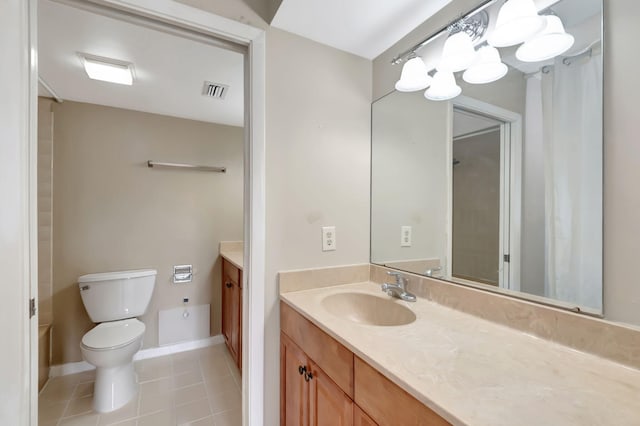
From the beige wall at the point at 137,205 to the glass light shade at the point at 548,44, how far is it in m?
2.35

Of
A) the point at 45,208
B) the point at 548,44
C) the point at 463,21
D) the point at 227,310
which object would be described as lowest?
the point at 227,310

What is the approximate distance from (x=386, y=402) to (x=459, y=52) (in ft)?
3.98

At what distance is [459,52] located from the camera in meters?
1.00

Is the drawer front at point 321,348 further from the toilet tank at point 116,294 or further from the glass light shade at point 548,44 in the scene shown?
the toilet tank at point 116,294

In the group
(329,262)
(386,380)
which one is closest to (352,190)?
(329,262)

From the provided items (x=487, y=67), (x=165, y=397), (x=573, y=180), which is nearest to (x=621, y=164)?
(x=573, y=180)

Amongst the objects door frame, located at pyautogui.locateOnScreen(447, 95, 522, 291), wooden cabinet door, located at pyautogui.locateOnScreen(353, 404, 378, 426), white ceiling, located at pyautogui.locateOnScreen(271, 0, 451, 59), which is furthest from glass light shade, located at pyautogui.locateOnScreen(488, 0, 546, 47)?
wooden cabinet door, located at pyautogui.locateOnScreen(353, 404, 378, 426)

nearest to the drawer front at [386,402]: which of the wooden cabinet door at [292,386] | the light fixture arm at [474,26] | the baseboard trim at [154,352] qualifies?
the wooden cabinet door at [292,386]

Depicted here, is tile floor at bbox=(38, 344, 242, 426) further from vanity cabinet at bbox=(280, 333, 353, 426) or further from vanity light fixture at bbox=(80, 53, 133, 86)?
vanity light fixture at bbox=(80, 53, 133, 86)

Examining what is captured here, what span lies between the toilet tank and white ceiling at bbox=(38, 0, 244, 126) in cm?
142

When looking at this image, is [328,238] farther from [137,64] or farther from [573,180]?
[137,64]

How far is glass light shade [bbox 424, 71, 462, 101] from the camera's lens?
1.12 metres

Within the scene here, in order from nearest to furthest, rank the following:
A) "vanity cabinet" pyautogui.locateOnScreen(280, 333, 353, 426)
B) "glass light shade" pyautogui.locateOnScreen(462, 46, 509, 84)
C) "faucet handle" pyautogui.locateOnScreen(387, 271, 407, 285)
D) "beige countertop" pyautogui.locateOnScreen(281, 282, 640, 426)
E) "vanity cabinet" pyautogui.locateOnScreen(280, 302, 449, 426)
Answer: "beige countertop" pyautogui.locateOnScreen(281, 282, 640, 426)
"vanity cabinet" pyautogui.locateOnScreen(280, 302, 449, 426)
"vanity cabinet" pyautogui.locateOnScreen(280, 333, 353, 426)
"glass light shade" pyautogui.locateOnScreen(462, 46, 509, 84)
"faucet handle" pyautogui.locateOnScreen(387, 271, 407, 285)

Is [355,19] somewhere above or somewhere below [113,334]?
above
